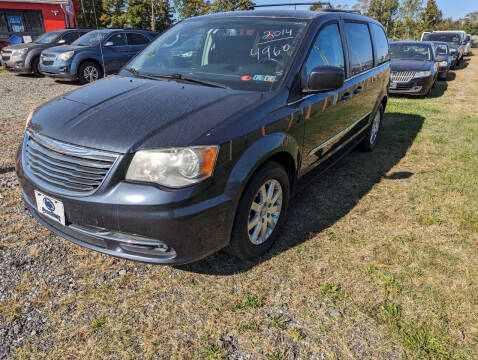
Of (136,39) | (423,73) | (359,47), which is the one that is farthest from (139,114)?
(136,39)

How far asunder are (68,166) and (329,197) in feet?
8.69

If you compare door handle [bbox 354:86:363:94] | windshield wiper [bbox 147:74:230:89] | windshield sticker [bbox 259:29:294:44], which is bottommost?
door handle [bbox 354:86:363:94]

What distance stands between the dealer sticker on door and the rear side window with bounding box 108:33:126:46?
9232 mm

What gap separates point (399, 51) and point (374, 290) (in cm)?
1037

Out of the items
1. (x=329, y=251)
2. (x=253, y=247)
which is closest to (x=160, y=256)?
(x=253, y=247)

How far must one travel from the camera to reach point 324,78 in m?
2.74

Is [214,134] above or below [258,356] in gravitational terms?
above

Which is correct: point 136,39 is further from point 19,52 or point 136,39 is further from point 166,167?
point 166,167

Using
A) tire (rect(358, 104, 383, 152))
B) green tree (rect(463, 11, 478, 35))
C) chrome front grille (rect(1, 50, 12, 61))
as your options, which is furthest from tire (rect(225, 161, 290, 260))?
green tree (rect(463, 11, 478, 35))

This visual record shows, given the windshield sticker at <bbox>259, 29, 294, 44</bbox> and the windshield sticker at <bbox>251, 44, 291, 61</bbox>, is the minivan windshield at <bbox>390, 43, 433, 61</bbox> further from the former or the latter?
the windshield sticker at <bbox>251, 44, 291, 61</bbox>

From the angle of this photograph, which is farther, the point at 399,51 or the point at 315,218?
the point at 399,51

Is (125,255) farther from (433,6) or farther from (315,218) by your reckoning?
(433,6)

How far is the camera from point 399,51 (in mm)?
11000

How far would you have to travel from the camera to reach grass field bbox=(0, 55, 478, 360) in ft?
6.82
